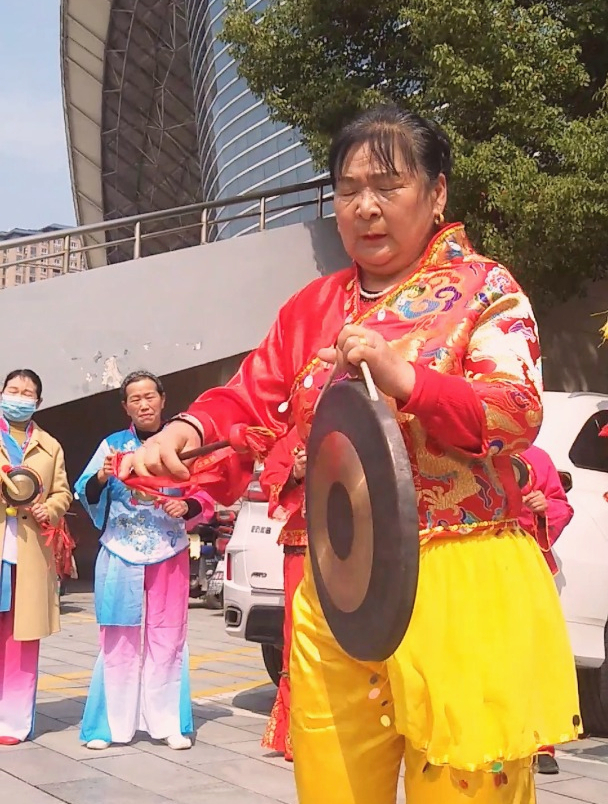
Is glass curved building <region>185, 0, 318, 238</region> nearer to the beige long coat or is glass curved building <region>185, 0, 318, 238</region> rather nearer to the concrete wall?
the concrete wall

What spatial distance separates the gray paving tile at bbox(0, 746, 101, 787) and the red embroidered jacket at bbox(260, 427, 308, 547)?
4.90 feet

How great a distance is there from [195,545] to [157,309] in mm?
2764

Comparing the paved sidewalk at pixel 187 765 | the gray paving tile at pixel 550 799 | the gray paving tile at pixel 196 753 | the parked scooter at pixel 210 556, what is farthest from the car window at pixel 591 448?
the parked scooter at pixel 210 556

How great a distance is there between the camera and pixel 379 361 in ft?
6.09

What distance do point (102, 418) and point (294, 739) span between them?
16804mm

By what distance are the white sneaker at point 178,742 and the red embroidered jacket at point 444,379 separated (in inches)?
122

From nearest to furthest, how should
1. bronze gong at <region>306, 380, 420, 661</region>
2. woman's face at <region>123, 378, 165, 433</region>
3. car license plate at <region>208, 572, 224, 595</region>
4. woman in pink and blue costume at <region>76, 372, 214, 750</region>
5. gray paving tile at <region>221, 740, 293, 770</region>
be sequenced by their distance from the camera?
bronze gong at <region>306, 380, 420, 661</region> < gray paving tile at <region>221, 740, 293, 770</region> < woman in pink and blue costume at <region>76, 372, 214, 750</region> < woman's face at <region>123, 378, 165, 433</region> < car license plate at <region>208, 572, 224, 595</region>

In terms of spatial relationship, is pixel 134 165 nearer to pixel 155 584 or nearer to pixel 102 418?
pixel 102 418

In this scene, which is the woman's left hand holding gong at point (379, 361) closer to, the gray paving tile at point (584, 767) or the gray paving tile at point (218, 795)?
the gray paving tile at point (218, 795)

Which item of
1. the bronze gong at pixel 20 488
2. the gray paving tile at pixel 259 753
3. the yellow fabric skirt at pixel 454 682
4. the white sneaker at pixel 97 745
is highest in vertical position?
the bronze gong at pixel 20 488

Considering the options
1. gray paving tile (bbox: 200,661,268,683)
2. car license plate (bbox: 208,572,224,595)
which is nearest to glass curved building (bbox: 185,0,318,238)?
car license plate (bbox: 208,572,224,595)

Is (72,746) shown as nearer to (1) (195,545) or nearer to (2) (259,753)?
(2) (259,753)

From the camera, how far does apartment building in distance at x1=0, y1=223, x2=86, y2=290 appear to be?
38.1 feet

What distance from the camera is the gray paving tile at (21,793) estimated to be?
413cm
